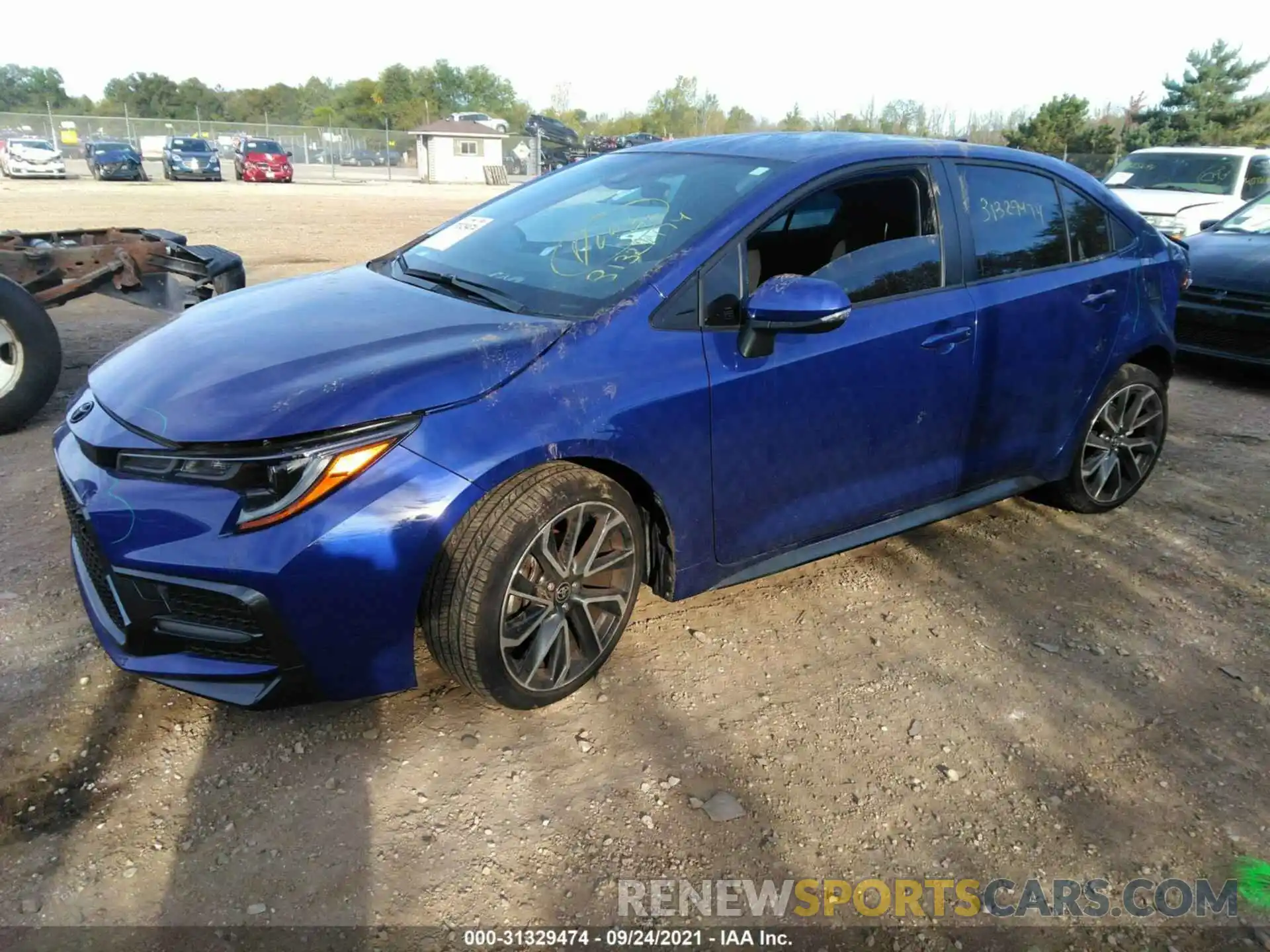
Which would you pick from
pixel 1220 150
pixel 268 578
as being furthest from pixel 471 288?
pixel 1220 150

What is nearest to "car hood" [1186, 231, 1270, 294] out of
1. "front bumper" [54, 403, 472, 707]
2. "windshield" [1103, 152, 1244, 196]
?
"windshield" [1103, 152, 1244, 196]

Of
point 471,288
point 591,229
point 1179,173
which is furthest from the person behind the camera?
point 1179,173

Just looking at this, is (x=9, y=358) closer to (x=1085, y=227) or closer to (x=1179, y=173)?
(x=1085, y=227)

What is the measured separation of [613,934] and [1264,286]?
6.91 meters

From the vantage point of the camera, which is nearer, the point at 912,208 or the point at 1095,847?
the point at 1095,847

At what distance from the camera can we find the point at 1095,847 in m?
2.43

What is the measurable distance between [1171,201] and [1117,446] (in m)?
8.07

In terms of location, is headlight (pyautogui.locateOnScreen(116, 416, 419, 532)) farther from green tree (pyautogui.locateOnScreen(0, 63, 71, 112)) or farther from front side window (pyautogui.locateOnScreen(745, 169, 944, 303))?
green tree (pyautogui.locateOnScreen(0, 63, 71, 112))

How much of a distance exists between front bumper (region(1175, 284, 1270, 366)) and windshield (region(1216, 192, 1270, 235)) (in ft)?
3.71

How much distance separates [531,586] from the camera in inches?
106

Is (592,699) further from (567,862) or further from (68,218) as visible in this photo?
(68,218)

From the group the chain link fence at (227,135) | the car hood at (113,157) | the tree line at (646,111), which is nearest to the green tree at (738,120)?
the tree line at (646,111)

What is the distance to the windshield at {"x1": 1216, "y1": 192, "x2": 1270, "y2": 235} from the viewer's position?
25.3 feet

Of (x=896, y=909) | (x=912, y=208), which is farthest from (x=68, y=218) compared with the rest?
(x=896, y=909)
